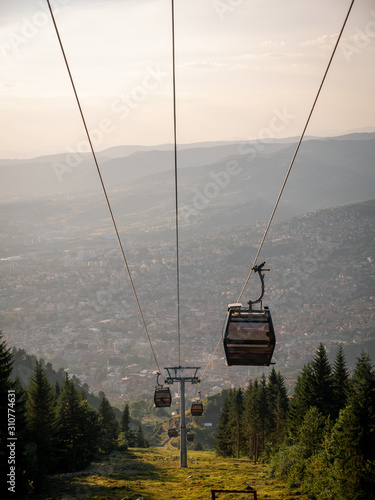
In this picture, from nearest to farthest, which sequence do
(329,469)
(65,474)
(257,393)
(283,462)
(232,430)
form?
(329,469)
(283,462)
(65,474)
(257,393)
(232,430)

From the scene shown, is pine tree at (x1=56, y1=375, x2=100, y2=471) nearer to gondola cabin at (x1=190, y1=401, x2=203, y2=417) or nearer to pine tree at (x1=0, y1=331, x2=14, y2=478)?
gondola cabin at (x1=190, y1=401, x2=203, y2=417)

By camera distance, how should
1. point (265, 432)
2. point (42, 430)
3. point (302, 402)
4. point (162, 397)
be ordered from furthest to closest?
point (265, 432) < point (302, 402) < point (42, 430) < point (162, 397)

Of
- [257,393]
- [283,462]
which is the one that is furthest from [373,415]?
[257,393]

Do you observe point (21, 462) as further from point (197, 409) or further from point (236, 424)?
point (236, 424)

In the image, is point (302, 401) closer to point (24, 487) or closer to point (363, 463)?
point (363, 463)

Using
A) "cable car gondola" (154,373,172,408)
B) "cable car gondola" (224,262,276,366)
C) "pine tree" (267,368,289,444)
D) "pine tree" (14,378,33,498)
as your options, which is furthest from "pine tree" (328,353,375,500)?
"pine tree" (267,368,289,444)

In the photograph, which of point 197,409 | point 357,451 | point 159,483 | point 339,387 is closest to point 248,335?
point 357,451

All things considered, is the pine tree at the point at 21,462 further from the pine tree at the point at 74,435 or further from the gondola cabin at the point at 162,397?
the pine tree at the point at 74,435
